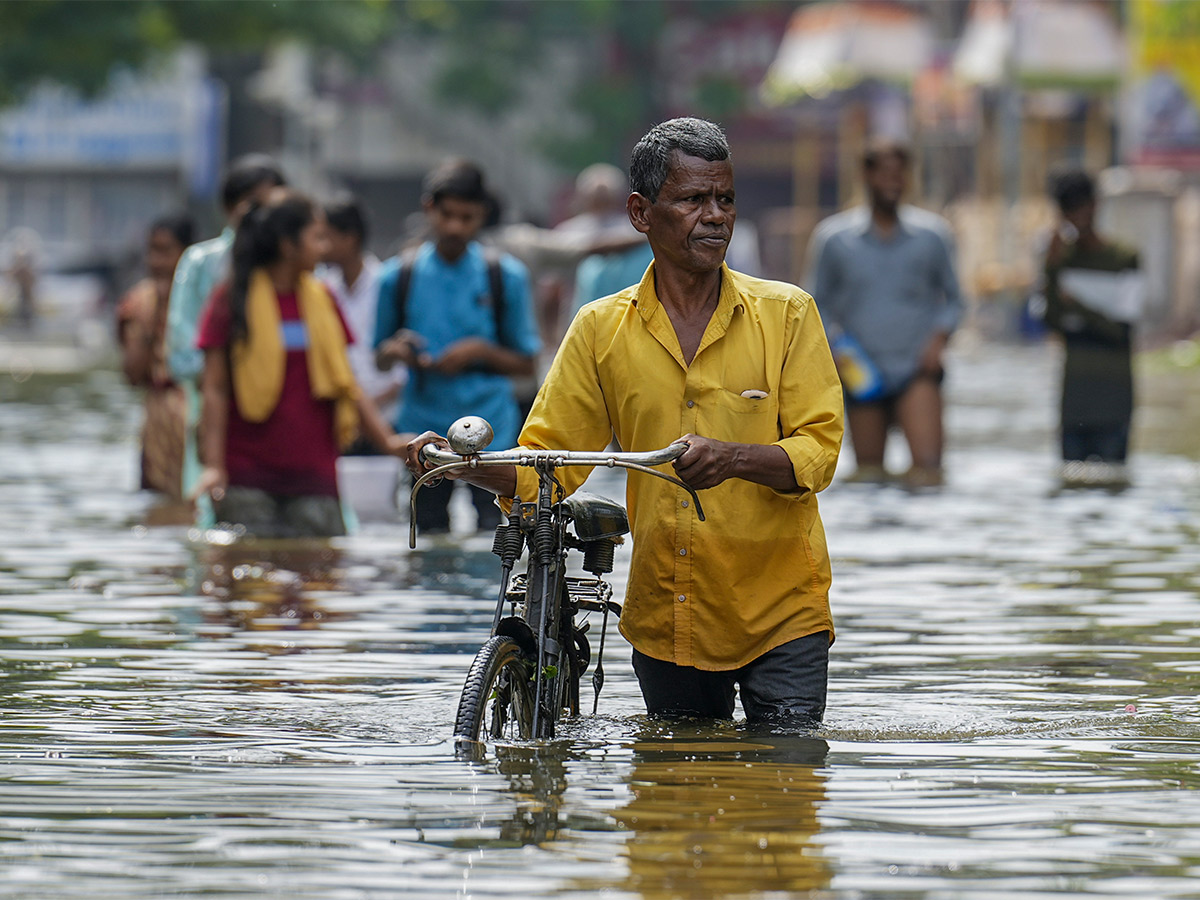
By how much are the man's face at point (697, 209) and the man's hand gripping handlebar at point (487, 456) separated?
0.55 m

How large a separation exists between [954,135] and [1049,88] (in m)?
14.1

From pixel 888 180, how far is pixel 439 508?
11.6 ft

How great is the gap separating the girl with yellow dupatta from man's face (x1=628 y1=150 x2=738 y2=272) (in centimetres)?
391

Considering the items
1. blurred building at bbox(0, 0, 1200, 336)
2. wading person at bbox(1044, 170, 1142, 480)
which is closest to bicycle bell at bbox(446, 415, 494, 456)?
wading person at bbox(1044, 170, 1142, 480)

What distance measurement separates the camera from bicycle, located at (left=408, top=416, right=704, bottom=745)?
18.4 feet

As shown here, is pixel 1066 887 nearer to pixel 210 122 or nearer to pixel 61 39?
pixel 61 39

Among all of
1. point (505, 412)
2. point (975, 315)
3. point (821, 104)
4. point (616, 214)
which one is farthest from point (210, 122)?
point (505, 412)

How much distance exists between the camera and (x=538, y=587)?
5883 mm

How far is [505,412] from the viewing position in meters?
10.6

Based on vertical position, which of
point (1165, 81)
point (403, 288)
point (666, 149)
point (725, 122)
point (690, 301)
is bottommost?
point (403, 288)

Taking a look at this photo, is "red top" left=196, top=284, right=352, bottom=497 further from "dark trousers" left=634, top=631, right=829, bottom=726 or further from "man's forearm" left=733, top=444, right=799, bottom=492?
"man's forearm" left=733, top=444, right=799, bottom=492

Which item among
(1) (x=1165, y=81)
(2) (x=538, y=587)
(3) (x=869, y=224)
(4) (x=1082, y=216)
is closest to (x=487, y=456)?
A: (2) (x=538, y=587)

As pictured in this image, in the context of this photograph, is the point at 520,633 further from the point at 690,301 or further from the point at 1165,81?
the point at 1165,81

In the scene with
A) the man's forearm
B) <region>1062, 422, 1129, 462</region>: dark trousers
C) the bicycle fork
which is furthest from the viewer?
<region>1062, 422, 1129, 462</region>: dark trousers
